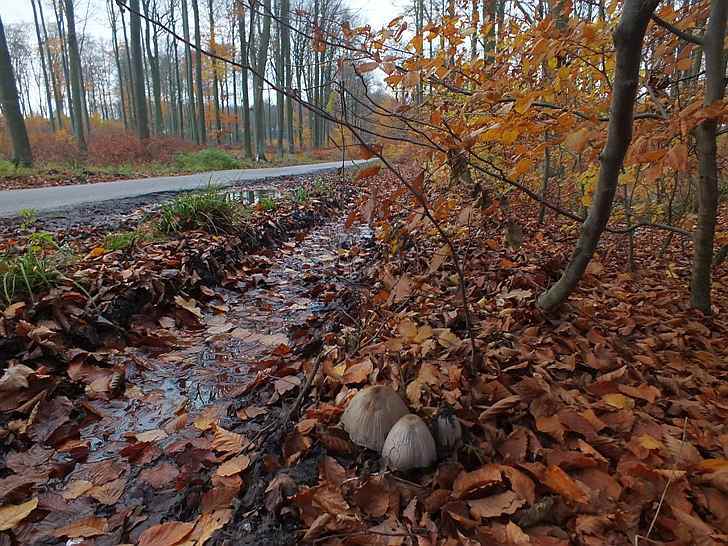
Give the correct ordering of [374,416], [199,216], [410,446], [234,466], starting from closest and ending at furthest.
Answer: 1. [410,446]
2. [374,416]
3. [234,466]
4. [199,216]

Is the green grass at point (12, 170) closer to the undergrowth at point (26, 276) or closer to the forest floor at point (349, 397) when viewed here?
the forest floor at point (349, 397)

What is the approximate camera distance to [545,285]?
297 centimetres

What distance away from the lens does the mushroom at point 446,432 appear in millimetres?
1522

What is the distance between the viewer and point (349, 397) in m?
1.92

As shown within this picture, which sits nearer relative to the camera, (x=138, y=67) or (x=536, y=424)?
(x=536, y=424)

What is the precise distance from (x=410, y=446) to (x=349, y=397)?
0.52 metres

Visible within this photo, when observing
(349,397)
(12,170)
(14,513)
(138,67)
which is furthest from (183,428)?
(138,67)

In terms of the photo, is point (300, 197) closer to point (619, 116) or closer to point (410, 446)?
point (619, 116)

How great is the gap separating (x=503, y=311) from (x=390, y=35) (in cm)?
220

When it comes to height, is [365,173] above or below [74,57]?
below

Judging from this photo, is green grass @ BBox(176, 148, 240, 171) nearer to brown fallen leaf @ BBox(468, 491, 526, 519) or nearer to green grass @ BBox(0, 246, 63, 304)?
green grass @ BBox(0, 246, 63, 304)

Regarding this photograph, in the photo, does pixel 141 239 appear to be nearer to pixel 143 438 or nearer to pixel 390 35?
pixel 143 438

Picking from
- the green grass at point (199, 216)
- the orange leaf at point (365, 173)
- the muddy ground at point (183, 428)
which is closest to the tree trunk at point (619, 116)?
the orange leaf at point (365, 173)

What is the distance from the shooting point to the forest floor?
4.44 feet
